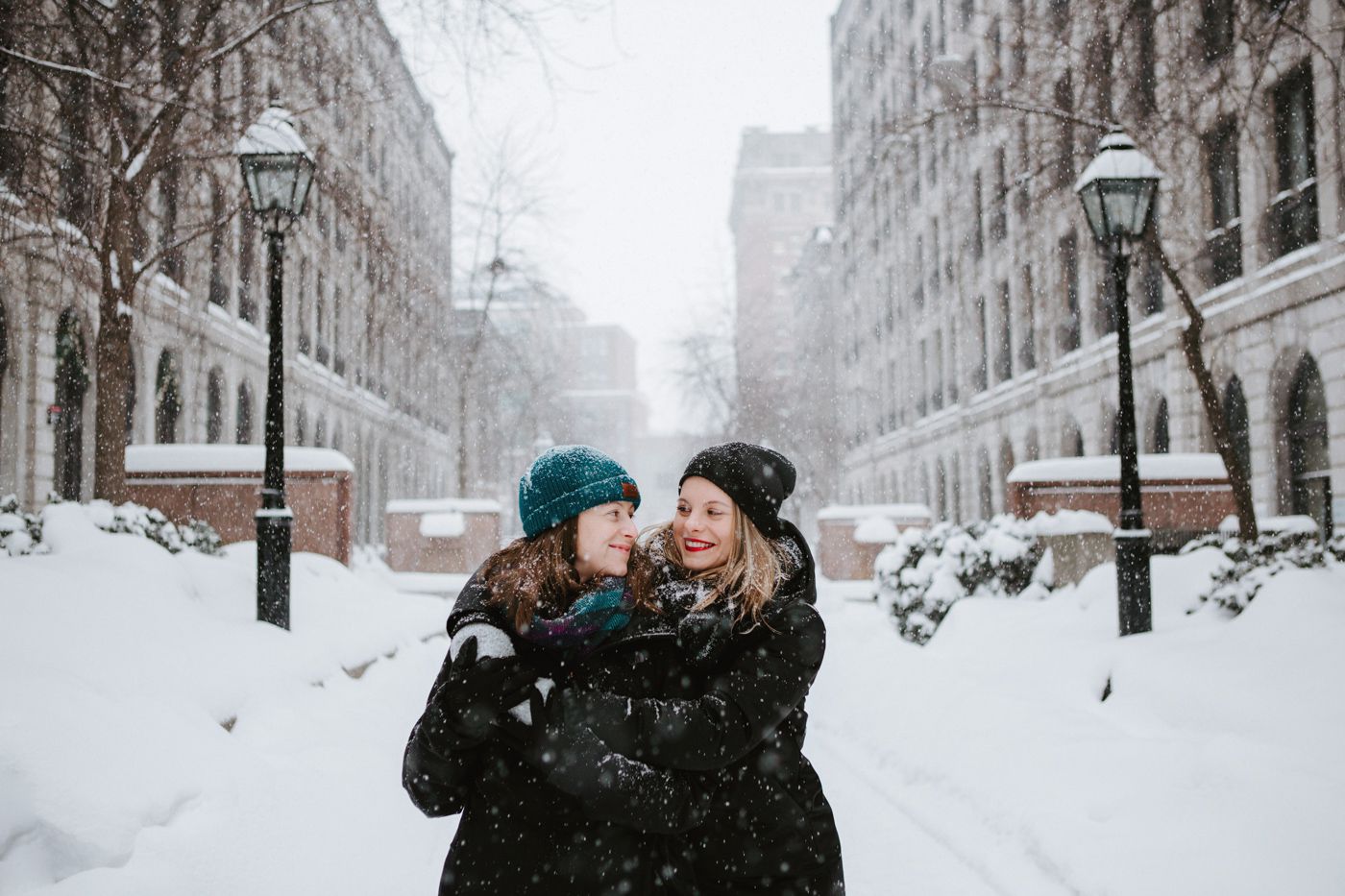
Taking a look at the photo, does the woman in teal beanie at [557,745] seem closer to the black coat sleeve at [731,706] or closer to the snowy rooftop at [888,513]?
the black coat sleeve at [731,706]

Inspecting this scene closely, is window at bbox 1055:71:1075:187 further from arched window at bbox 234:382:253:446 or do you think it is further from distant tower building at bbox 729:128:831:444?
distant tower building at bbox 729:128:831:444

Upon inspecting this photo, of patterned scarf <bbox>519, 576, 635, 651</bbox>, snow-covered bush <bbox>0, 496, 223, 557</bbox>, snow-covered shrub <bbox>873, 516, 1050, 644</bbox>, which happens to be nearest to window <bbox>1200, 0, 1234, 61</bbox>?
snow-covered shrub <bbox>873, 516, 1050, 644</bbox>

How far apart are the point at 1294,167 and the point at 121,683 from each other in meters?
16.4

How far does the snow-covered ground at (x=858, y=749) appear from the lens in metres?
4.22

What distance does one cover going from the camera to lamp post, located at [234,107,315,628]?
840 cm

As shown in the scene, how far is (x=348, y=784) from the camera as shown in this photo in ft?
19.4

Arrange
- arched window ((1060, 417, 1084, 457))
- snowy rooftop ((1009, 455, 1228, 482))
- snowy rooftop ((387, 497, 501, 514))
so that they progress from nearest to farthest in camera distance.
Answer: snowy rooftop ((1009, 455, 1228, 482)), snowy rooftop ((387, 497, 501, 514)), arched window ((1060, 417, 1084, 457))

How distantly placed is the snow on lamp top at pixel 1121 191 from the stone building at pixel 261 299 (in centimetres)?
613

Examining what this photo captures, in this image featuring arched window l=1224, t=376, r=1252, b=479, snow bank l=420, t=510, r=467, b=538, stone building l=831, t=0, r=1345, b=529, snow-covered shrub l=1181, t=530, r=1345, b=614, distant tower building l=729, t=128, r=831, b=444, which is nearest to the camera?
snow-covered shrub l=1181, t=530, r=1345, b=614

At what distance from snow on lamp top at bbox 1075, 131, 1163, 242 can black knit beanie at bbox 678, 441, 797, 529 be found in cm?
654

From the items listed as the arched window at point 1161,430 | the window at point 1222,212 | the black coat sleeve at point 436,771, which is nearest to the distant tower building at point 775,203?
the arched window at point 1161,430

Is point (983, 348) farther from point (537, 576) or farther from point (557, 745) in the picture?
point (557, 745)

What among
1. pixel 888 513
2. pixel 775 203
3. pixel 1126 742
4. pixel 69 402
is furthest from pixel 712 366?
pixel 775 203

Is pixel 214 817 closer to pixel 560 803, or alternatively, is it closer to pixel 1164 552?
pixel 560 803
